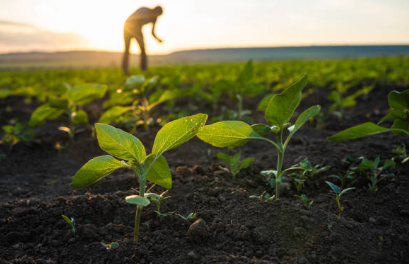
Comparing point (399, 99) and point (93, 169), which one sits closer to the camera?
point (93, 169)

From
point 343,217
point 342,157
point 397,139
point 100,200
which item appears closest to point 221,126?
point 343,217

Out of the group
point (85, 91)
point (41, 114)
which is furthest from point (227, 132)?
point (41, 114)

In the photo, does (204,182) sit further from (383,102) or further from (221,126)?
(383,102)

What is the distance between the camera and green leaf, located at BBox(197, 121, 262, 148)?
5.01 feet

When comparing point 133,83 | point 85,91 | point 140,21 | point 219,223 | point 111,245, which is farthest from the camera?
point 140,21

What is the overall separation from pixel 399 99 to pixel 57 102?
3.21 metres

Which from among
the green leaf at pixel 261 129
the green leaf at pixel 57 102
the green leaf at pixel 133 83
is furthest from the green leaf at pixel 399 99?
the green leaf at pixel 57 102

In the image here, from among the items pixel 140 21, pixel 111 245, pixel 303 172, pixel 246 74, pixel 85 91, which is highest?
pixel 140 21

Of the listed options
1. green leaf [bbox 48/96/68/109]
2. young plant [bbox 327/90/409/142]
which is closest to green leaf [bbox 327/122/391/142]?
young plant [bbox 327/90/409/142]

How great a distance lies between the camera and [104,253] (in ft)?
4.83

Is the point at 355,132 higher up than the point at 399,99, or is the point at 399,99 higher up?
the point at 399,99

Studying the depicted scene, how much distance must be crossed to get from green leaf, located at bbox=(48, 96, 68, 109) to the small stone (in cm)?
257

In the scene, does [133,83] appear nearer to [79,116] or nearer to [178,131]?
[79,116]

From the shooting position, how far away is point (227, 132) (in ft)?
5.09
